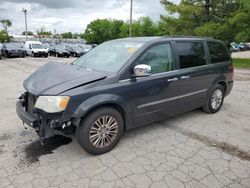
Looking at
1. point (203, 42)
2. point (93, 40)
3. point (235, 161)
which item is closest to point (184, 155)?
point (235, 161)

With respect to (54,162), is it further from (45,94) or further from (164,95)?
(164,95)

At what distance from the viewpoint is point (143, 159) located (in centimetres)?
328

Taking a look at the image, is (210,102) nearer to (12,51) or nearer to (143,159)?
(143,159)

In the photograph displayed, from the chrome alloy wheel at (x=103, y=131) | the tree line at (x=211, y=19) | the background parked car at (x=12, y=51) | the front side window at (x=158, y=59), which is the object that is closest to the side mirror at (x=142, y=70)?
the front side window at (x=158, y=59)

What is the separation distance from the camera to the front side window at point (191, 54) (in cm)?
427

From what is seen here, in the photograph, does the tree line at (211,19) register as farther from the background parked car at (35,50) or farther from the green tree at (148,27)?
the green tree at (148,27)

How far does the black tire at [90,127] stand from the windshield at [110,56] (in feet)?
2.19

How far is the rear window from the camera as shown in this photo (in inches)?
198

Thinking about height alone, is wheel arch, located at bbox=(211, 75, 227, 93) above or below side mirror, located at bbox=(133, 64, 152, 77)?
below

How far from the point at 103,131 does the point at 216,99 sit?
3104mm

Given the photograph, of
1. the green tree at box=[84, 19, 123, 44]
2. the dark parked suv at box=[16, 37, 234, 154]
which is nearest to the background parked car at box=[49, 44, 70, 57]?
the dark parked suv at box=[16, 37, 234, 154]

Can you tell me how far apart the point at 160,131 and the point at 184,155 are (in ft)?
2.93

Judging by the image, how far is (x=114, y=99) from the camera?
10.9 feet

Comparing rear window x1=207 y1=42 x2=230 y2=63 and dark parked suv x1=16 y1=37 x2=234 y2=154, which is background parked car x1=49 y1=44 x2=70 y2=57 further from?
rear window x1=207 y1=42 x2=230 y2=63
